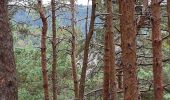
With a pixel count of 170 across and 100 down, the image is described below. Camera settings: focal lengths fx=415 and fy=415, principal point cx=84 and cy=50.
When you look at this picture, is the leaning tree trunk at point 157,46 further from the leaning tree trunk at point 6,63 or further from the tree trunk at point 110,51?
the leaning tree trunk at point 6,63

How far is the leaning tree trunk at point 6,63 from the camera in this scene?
4.59m

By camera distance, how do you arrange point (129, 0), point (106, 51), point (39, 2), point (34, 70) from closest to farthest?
point (129, 0) < point (106, 51) < point (39, 2) < point (34, 70)

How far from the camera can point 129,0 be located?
6.53m

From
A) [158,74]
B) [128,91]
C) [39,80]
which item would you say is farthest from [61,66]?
[128,91]

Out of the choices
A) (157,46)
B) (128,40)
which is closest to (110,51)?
(157,46)

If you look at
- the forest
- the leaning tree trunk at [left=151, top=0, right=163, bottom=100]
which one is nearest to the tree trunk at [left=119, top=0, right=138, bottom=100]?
the forest

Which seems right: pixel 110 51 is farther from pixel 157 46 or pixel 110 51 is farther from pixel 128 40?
pixel 128 40

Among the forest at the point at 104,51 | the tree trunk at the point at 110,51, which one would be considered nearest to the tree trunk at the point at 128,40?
the forest at the point at 104,51

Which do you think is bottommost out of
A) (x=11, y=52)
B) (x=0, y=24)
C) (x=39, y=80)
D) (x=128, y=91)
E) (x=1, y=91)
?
(x=39, y=80)

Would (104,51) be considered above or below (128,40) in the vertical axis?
below

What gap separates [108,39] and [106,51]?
0.78 m

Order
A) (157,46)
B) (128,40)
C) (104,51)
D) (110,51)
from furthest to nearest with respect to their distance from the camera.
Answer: (104,51) < (110,51) < (157,46) < (128,40)

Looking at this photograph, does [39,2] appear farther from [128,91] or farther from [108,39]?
[128,91]

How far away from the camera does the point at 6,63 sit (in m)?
4.64
